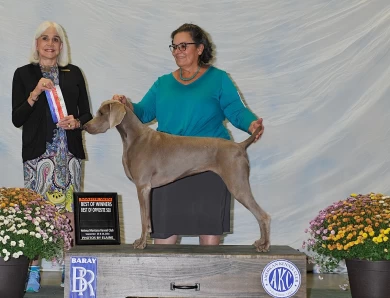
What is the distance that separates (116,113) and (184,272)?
0.80 m

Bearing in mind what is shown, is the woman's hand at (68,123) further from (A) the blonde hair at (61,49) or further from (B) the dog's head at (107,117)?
(B) the dog's head at (107,117)

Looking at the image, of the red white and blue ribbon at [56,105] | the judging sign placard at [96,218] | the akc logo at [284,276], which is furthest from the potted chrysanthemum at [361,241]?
the red white and blue ribbon at [56,105]

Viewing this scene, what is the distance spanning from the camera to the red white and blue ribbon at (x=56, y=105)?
3371 mm

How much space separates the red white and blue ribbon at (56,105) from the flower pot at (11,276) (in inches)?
32.4

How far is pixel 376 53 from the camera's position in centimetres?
483

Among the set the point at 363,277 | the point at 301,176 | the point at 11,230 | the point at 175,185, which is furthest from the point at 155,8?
the point at 363,277

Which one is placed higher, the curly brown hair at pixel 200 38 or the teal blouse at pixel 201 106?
the curly brown hair at pixel 200 38

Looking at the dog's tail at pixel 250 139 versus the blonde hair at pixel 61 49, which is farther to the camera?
the blonde hair at pixel 61 49

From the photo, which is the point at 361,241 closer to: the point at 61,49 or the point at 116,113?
the point at 116,113

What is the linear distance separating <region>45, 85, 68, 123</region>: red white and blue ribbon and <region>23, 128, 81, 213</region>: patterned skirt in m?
0.14

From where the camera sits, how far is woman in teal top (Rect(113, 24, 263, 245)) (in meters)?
3.08

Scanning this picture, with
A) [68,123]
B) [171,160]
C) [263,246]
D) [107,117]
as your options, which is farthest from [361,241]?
[68,123]

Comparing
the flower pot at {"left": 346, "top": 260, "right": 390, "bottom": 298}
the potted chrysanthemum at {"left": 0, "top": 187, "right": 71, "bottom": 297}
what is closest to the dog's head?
the potted chrysanthemum at {"left": 0, "top": 187, "right": 71, "bottom": 297}

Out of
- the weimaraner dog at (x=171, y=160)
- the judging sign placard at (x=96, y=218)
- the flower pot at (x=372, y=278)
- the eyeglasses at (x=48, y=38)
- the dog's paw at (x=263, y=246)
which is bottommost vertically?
the flower pot at (x=372, y=278)
